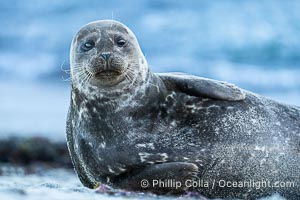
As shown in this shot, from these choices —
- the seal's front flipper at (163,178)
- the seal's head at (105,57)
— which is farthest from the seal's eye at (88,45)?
the seal's front flipper at (163,178)

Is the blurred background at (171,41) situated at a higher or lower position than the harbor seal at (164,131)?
higher

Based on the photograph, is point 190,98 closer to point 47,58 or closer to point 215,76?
point 215,76

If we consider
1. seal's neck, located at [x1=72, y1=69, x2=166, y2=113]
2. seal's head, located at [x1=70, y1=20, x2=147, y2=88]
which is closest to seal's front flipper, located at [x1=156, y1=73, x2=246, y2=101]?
seal's neck, located at [x1=72, y1=69, x2=166, y2=113]

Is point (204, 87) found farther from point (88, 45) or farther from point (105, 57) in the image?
point (88, 45)

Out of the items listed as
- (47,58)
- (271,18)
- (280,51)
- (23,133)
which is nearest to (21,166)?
(23,133)

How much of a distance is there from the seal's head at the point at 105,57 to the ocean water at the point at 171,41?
15.2m

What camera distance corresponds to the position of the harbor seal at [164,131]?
5.98m

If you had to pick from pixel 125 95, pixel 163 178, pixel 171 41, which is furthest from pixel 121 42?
pixel 171 41

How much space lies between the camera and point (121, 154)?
5988 mm

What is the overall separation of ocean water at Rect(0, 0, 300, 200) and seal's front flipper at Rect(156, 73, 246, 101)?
1526 cm

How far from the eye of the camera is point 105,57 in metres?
5.94

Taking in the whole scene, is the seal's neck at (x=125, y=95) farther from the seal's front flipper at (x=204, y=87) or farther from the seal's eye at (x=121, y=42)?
the seal's eye at (x=121, y=42)

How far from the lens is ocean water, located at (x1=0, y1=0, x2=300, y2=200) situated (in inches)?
1061

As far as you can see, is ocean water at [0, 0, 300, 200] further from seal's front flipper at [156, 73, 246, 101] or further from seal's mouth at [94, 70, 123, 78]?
seal's mouth at [94, 70, 123, 78]
